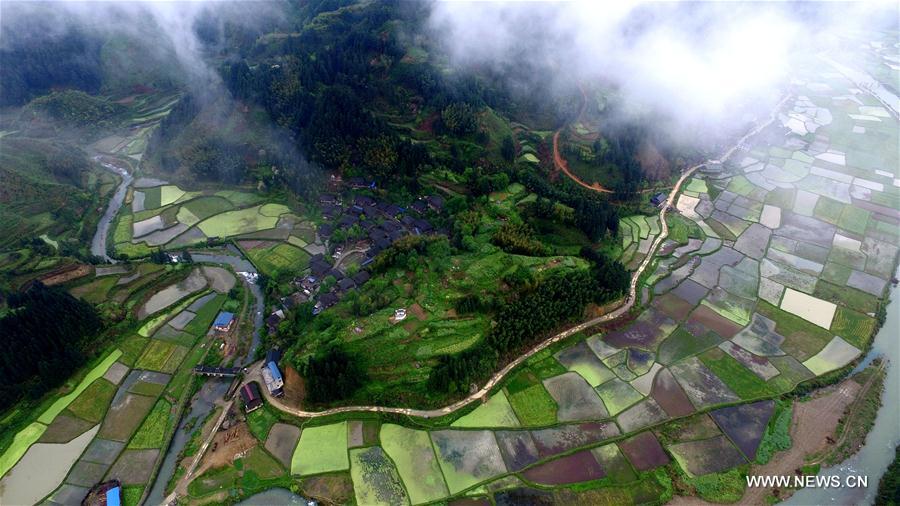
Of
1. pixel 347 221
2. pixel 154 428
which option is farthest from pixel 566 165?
pixel 154 428

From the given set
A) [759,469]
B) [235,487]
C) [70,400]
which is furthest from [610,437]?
[70,400]

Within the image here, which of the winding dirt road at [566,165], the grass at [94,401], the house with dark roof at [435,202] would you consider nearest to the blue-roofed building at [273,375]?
the grass at [94,401]

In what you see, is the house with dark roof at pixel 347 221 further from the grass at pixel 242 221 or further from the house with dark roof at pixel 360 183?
the grass at pixel 242 221

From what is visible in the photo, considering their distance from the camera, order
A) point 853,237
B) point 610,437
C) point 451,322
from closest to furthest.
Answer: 1. point 610,437
2. point 451,322
3. point 853,237

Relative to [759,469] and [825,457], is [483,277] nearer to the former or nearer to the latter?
[759,469]

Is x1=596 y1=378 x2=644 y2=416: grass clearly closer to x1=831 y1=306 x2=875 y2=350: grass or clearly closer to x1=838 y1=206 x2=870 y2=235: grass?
x1=831 y1=306 x2=875 y2=350: grass
